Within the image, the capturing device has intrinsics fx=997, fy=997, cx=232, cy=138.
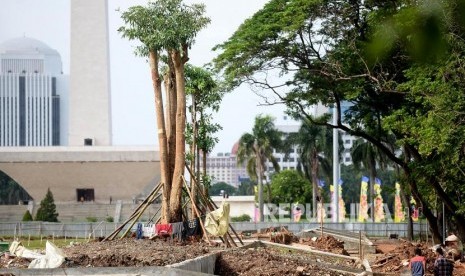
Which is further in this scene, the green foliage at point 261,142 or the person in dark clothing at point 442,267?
the green foliage at point 261,142

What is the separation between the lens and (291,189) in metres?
91.4

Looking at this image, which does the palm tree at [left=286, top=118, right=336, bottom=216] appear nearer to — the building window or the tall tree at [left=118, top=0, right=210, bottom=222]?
the building window

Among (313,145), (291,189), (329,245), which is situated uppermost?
(313,145)

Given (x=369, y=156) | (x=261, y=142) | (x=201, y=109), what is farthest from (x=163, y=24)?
(x=261, y=142)

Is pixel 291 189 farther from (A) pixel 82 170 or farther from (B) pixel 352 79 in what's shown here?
(B) pixel 352 79

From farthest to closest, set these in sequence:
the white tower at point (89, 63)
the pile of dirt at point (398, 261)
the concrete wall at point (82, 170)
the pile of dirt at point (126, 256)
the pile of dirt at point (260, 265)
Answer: the concrete wall at point (82, 170) → the white tower at point (89, 63) → the pile of dirt at point (398, 261) → the pile of dirt at point (260, 265) → the pile of dirt at point (126, 256)

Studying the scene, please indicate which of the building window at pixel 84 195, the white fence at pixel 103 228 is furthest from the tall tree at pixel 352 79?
the building window at pixel 84 195

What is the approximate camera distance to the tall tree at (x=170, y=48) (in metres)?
25.8

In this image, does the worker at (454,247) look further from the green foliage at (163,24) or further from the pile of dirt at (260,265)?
the green foliage at (163,24)

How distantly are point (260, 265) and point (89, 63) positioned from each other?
6329cm

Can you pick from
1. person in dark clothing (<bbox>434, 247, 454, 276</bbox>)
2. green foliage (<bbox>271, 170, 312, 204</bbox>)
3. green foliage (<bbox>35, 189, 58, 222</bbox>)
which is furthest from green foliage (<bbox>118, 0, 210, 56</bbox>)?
green foliage (<bbox>271, 170, 312, 204</bbox>)

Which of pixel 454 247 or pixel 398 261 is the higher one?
pixel 454 247

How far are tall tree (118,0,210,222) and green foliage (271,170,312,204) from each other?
210 feet

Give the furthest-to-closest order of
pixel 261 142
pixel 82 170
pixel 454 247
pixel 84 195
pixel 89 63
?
pixel 84 195
pixel 82 170
pixel 89 63
pixel 261 142
pixel 454 247
